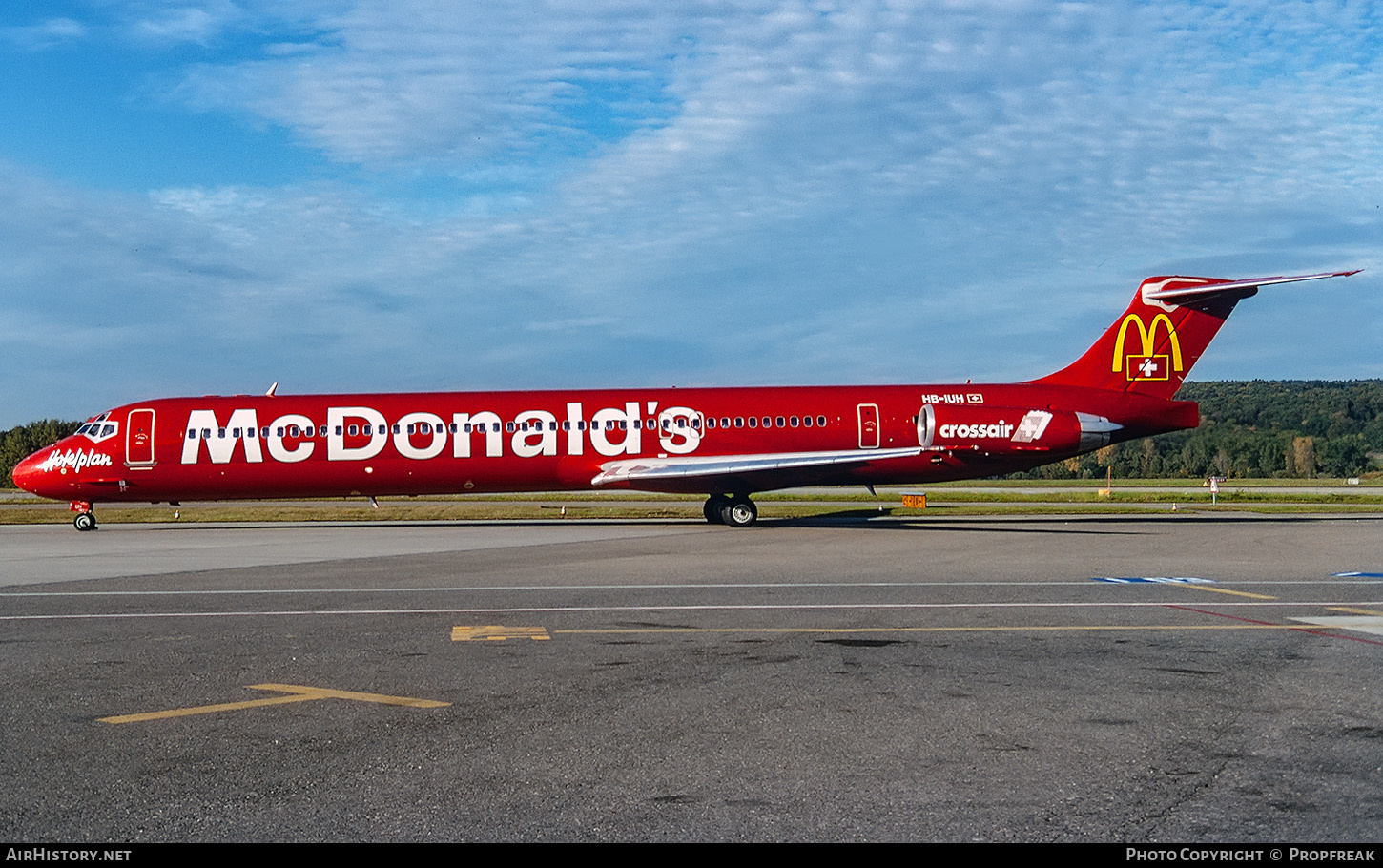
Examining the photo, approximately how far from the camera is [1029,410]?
3225 centimetres

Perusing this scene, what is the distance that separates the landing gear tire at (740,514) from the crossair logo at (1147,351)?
11.4 meters

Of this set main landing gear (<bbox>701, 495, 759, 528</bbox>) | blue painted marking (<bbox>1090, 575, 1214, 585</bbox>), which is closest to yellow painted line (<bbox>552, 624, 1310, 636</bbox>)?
blue painted marking (<bbox>1090, 575, 1214, 585</bbox>)

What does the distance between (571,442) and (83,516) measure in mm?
13092

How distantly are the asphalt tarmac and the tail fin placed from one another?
16.6 metres

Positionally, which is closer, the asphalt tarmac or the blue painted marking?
the asphalt tarmac

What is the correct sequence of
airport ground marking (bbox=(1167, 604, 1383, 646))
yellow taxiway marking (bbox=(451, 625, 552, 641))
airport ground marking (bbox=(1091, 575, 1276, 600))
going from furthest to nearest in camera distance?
airport ground marking (bbox=(1091, 575, 1276, 600)) → yellow taxiway marking (bbox=(451, 625, 552, 641)) → airport ground marking (bbox=(1167, 604, 1383, 646))

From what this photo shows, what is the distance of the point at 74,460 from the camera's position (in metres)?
31.2

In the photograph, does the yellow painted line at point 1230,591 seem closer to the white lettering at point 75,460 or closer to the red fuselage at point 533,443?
the red fuselage at point 533,443

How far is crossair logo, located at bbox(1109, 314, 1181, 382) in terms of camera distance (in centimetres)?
3322

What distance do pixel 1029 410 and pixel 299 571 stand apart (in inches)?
821

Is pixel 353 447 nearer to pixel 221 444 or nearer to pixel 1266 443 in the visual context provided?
pixel 221 444

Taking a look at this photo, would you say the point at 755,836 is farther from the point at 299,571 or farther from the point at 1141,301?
the point at 1141,301

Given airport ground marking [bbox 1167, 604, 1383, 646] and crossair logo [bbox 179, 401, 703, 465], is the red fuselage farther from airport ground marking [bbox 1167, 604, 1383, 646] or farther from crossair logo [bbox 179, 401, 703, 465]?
airport ground marking [bbox 1167, 604, 1383, 646]
